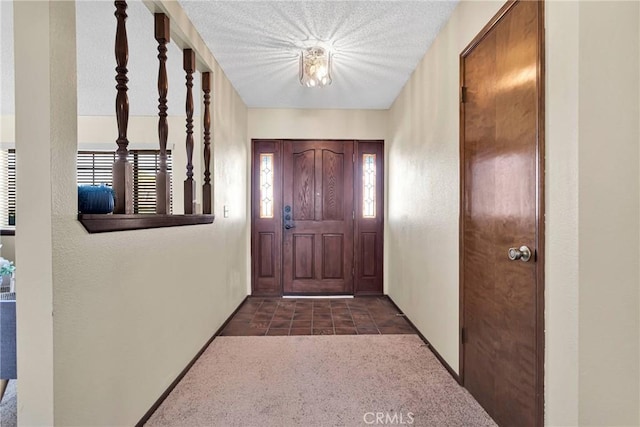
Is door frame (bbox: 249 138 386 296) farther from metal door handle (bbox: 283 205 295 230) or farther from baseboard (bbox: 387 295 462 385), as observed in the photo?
baseboard (bbox: 387 295 462 385)

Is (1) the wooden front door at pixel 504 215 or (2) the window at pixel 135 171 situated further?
(2) the window at pixel 135 171

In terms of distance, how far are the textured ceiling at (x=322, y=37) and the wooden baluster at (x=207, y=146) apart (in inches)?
10.1

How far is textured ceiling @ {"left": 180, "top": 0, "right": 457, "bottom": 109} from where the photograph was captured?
6.68 ft

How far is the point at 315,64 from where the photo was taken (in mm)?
2557

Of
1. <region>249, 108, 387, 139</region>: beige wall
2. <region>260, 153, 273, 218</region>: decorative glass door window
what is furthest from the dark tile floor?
<region>249, 108, 387, 139</region>: beige wall

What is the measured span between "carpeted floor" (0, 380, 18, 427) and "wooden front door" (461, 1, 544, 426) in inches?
98.0

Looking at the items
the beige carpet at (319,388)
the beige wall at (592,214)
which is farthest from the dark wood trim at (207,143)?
the beige wall at (592,214)

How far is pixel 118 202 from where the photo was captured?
4.93 feet

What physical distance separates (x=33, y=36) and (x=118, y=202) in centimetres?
70

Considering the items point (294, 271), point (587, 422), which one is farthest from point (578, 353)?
point (294, 271)

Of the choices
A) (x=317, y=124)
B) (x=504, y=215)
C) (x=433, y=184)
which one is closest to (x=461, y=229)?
(x=504, y=215)

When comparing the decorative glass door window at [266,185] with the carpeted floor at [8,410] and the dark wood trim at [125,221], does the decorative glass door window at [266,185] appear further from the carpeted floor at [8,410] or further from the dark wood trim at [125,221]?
the carpeted floor at [8,410]

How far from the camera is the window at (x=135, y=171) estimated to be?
4.35 metres

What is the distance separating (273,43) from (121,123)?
55.6 inches
